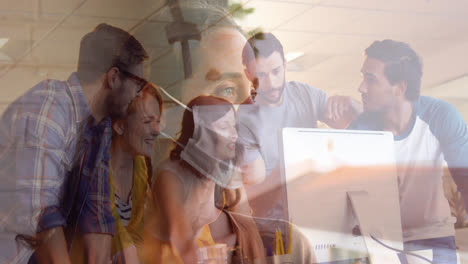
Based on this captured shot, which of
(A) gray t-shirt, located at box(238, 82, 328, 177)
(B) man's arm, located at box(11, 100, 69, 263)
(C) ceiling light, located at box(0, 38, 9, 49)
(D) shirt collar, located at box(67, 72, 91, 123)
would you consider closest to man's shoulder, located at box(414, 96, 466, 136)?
(A) gray t-shirt, located at box(238, 82, 328, 177)

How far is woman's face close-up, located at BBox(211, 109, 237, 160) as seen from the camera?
1.99 meters

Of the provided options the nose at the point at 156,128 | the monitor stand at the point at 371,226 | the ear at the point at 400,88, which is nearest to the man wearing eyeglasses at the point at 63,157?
the nose at the point at 156,128

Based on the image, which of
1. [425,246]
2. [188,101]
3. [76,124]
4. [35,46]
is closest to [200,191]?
[188,101]

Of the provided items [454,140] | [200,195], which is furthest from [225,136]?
[454,140]

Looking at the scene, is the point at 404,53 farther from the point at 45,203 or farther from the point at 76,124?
the point at 45,203

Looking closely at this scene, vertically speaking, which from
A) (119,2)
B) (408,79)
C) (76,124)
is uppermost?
(119,2)

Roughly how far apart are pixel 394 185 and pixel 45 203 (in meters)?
1.19

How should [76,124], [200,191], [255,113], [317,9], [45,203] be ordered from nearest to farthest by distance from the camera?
[45,203] < [76,124] < [200,191] < [255,113] < [317,9]

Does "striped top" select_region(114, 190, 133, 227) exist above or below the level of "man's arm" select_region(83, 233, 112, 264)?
above

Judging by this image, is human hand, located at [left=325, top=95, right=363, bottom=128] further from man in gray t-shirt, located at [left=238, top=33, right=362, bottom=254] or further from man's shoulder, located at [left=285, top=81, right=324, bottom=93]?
man's shoulder, located at [left=285, top=81, right=324, bottom=93]

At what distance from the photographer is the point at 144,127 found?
1892 mm

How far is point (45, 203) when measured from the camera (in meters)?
1.58

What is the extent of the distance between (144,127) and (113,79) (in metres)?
0.22
